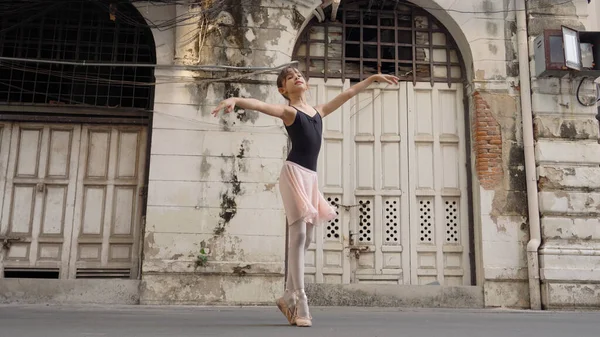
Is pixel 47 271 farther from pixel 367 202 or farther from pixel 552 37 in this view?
pixel 552 37

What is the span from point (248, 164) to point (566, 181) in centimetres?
450

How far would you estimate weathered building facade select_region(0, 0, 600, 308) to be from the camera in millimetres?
7383

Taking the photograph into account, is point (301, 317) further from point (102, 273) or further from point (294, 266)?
point (102, 273)

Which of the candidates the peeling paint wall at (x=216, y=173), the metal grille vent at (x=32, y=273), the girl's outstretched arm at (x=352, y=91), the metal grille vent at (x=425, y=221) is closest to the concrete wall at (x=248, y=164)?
the peeling paint wall at (x=216, y=173)

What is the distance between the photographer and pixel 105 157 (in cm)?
810

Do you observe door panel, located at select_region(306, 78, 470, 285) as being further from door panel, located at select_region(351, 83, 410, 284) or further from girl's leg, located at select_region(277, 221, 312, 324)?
girl's leg, located at select_region(277, 221, 312, 324)

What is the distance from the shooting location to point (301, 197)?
3.83m

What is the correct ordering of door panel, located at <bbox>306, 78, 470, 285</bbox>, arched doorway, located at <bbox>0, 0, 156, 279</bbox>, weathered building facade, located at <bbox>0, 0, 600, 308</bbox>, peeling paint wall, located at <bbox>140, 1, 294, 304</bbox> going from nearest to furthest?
peeling paint wall, located at <bbox>140, 1, 294, 304</bbox> < weathered building facade, located at <bbox>0, 0, 600, 308</bbox> < arched doorway, located at <bbox>0, 0, 156, 279</bbox> < door panel, located at <bbox>306, 78, 470, 285</bbox>

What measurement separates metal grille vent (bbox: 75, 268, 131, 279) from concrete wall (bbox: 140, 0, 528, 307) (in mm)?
848

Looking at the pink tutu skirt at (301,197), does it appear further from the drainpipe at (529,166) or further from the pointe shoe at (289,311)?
the drainpipe at (529,166)

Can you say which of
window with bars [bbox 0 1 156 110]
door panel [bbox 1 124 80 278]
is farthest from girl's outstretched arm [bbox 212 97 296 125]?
door panel [bbox 1 124 80 278]

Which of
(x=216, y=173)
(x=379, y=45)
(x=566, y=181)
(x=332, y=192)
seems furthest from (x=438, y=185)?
(x=216, y=173)

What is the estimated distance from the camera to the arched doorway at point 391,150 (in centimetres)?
791

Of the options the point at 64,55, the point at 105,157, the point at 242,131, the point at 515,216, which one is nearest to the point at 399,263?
the point at 515,216
